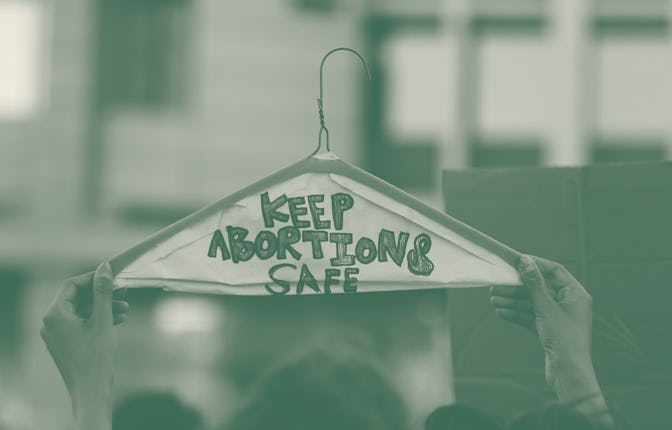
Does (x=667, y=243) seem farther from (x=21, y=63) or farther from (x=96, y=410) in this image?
(x=21, y=63)

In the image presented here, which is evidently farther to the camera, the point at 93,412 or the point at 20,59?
the point at 20,59

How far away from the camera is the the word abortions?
1.94 metres

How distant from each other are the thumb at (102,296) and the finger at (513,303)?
79 cm

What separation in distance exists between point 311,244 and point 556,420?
0.62m

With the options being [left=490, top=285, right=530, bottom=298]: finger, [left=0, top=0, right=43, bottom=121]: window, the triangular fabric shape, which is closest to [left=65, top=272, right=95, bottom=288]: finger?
the triangular fabric shape

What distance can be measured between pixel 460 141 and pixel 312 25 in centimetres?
231

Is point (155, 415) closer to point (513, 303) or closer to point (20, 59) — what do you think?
point (513, 303)

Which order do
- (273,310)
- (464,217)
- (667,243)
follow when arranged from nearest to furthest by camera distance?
1. (667,243)
2. (464,217)
3. (273,310)

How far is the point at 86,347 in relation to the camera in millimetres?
1772

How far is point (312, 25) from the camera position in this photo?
1140 centimetres

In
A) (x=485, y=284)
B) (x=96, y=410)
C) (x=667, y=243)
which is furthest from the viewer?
(x=667, y=243)

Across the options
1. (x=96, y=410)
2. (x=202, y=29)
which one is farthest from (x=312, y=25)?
(x=96, y=410)

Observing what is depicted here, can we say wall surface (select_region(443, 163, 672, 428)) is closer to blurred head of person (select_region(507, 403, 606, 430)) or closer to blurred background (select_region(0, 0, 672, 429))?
blurred head of person (select_region(507, 403, 606, 430))

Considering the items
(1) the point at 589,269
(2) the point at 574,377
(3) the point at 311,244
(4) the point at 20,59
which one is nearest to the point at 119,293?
(3) the point at 311,244
